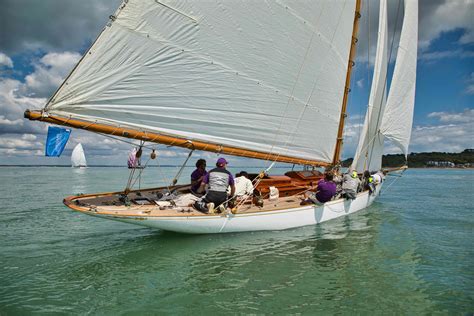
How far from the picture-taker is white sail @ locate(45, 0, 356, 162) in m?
6.58

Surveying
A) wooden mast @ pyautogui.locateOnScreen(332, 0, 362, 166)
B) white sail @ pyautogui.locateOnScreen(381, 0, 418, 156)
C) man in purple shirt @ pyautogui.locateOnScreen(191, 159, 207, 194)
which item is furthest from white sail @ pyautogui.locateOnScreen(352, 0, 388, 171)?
man in purple shirt @ pyautogui.locateOnScreen(191, 159, 207, 194)

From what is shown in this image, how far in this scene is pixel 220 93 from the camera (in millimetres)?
8414

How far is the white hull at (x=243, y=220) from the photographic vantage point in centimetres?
716

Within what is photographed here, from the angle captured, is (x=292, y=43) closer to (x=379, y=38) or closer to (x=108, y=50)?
(x=108, y=50)

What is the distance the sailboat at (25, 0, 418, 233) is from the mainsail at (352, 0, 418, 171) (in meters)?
2.94

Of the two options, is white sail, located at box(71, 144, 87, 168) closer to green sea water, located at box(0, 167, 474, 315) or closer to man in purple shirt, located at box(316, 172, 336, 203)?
green sea water, located at box(0, 167, 474, 315)

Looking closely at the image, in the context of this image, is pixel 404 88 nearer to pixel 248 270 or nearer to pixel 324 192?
pixel 324 192

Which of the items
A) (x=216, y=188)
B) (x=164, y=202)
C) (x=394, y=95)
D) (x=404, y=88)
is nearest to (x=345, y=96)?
(x=394, y=95)

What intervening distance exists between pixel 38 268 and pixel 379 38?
1680 centimetres

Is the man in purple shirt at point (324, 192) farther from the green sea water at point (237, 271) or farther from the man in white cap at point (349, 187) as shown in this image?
the man in white cap at point (349, 187)

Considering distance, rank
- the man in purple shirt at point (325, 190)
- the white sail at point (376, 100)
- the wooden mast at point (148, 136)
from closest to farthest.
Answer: the wooden mast at point (148, 136) → the man in purple shirt at point (325, 190) → the white sail at point (376, 100)

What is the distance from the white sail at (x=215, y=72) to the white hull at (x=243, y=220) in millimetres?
2250

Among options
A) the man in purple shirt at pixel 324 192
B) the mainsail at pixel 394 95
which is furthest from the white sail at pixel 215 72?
the mainsail at pixel 394 95

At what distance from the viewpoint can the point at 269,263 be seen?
6492 mm
